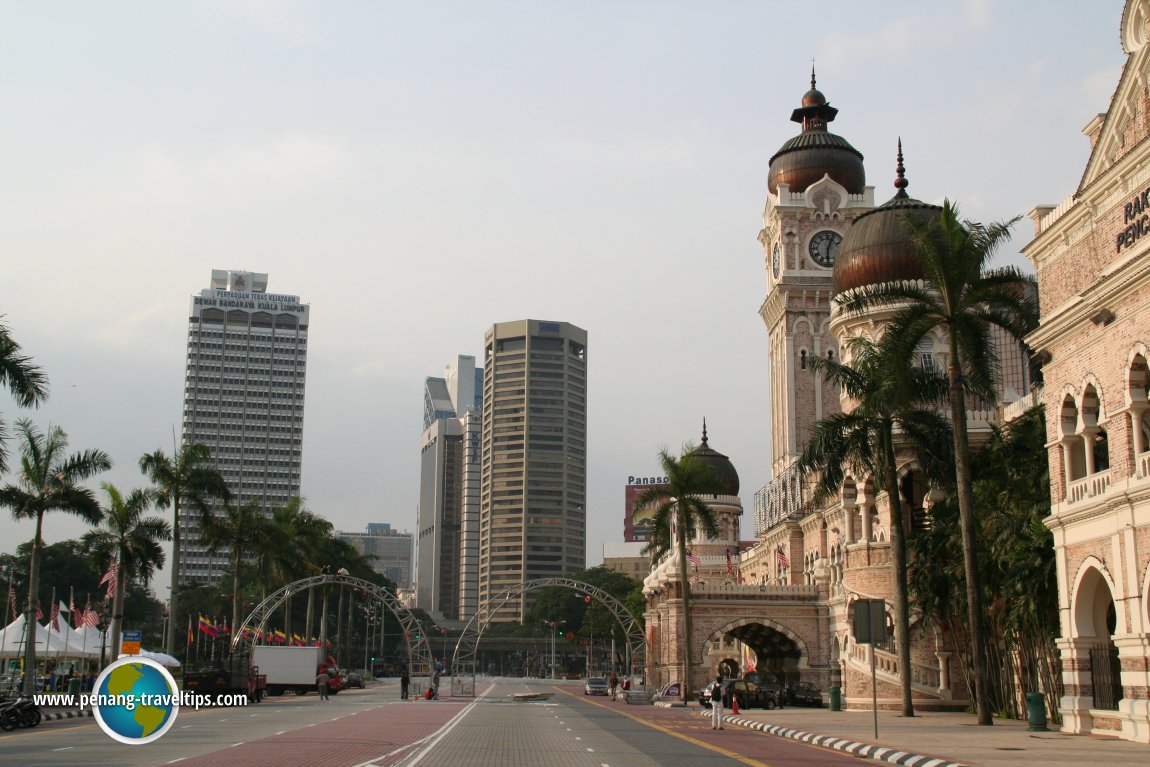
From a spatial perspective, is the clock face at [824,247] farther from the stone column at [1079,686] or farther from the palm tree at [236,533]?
the stone column at [1079,686]

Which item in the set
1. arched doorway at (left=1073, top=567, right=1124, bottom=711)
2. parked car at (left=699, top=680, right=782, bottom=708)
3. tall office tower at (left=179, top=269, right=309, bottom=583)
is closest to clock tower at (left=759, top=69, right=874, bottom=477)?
parked car at (left=699, top=680, right=782, bottom=708)

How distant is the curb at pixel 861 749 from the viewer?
2169 centimetres

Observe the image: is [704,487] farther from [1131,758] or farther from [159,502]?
[1131,758]

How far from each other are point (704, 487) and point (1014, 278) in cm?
2601

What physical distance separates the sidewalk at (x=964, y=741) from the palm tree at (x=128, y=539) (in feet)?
95.7

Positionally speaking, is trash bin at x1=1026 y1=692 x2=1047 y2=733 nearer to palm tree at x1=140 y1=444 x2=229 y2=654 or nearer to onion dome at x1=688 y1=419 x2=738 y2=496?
palm tree at x1=140 y1=444 x2=229 y2=654

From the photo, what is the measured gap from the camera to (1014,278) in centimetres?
3403

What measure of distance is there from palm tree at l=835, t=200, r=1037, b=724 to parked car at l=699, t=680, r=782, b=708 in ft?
54.7

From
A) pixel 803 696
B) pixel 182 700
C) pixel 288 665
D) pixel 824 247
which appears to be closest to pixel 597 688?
pixel 288 665

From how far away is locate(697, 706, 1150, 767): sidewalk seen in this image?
21.7 meters

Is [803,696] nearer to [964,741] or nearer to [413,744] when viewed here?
[964,741]

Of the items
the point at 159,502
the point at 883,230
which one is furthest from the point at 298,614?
the point at 883,230

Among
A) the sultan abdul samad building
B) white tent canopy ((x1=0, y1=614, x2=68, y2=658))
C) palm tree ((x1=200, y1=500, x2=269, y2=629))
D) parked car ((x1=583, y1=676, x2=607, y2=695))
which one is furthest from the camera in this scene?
parked car ((x1=583, y1=676, x2=607, y2=695))

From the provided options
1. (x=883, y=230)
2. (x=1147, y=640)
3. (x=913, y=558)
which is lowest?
(x=1147, y=640)
